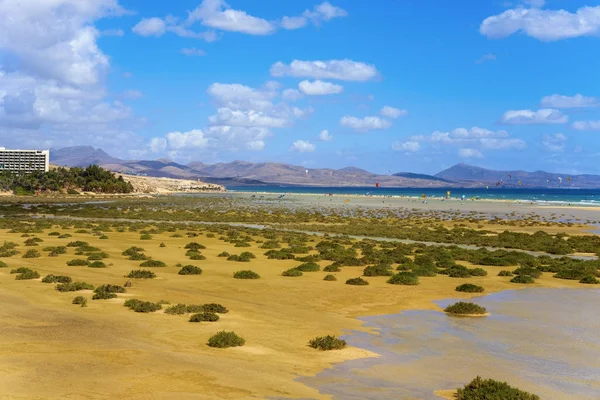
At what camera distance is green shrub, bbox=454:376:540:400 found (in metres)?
10.7

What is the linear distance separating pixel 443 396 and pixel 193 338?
7.50 meters

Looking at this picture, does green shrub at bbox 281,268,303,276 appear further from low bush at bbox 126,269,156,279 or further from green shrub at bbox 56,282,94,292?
green shrub at bbox 56,282,94,292

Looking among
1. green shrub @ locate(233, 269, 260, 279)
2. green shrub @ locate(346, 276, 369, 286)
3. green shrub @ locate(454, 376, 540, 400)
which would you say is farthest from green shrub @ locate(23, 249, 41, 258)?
green shrub @ locate(454, 376, 540, 400)

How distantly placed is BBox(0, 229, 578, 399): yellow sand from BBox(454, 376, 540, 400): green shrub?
309cm

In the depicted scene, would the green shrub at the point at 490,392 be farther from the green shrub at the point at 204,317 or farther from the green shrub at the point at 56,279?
the green shrub at the point at 56,279

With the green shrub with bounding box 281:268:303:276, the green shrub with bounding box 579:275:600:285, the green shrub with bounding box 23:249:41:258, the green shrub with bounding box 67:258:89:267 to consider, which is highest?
the green shrub with bounding box 579:275:600:285

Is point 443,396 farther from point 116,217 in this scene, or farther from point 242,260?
point 116,217

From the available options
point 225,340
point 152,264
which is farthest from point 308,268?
point 225,340

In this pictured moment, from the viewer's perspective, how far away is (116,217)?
7762 cm

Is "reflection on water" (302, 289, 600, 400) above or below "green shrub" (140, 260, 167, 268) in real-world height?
above

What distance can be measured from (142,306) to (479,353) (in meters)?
11.3

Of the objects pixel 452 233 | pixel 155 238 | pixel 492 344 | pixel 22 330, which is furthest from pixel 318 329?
pixel 452 233

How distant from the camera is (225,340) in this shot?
1489 cm

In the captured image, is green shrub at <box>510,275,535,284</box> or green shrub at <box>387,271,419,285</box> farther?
green shrub at <box>510,275,535,284</box>
